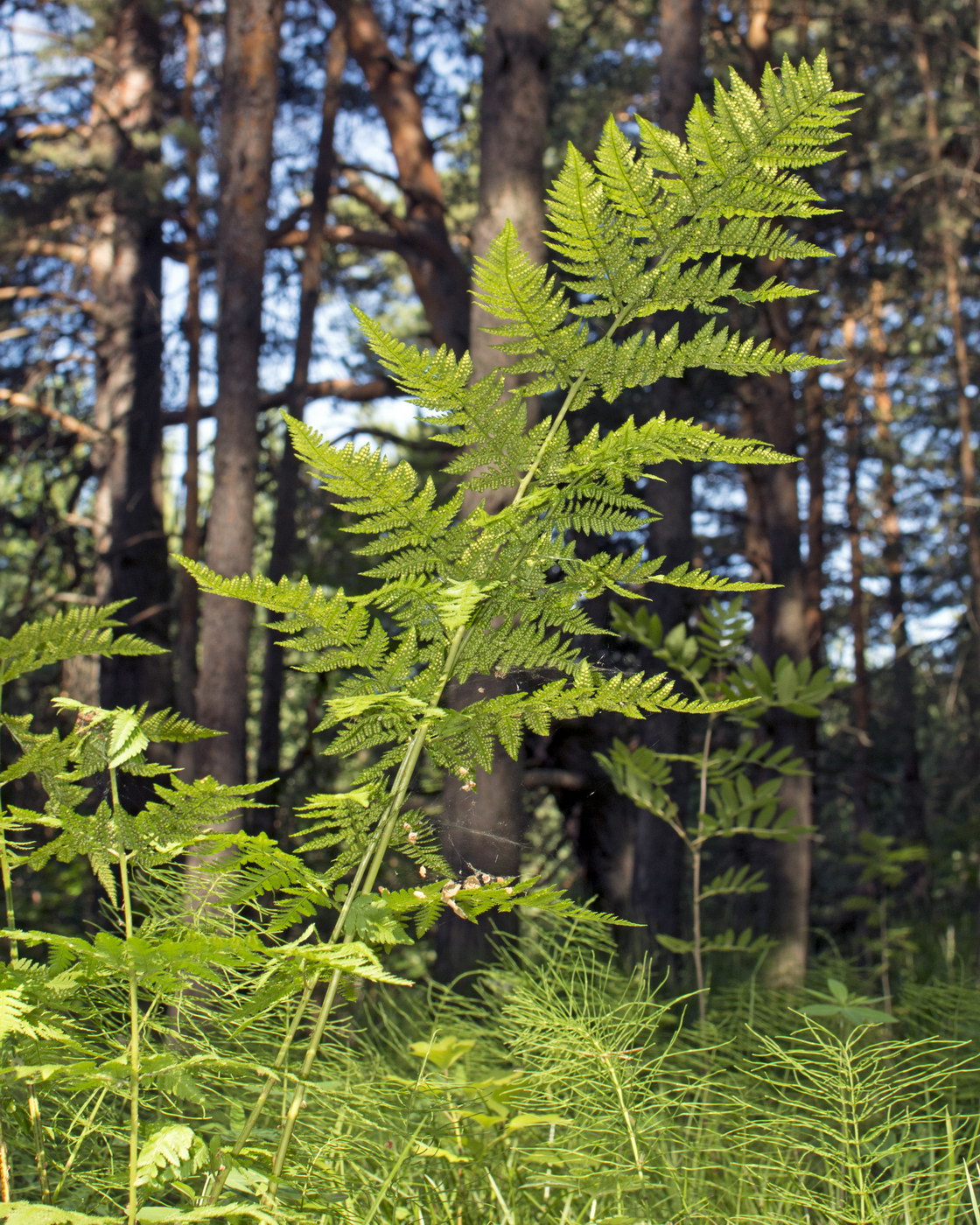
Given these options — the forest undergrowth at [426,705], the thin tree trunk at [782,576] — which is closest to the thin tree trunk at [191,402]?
the thin tree trunk at [782,576]

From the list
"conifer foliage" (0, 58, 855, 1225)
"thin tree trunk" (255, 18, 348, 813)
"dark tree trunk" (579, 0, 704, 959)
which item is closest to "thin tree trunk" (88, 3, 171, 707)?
"thin tree trunk" (255, 18, 348, 813)

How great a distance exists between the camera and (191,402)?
400 inches

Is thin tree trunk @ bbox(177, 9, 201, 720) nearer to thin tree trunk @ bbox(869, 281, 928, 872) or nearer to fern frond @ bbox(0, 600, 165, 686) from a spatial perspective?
fern frond @ bbox(0, 600, 165, 686)

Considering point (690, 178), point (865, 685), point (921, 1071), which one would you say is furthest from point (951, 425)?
point (690, 178)

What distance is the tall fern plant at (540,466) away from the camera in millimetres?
1110

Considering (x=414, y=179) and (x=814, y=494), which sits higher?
(x=414, y=179)

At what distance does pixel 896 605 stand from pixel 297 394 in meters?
11.6

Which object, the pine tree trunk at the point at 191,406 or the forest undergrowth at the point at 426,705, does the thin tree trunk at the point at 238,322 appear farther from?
the forest undergrowth at the point at 426,705

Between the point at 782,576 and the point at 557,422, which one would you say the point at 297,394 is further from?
the point at 557,422

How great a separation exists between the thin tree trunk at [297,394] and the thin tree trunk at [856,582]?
689 cm

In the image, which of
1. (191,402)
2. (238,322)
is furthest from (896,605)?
(238,322)

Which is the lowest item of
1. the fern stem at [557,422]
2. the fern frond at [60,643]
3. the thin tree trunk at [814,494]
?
the fern frond at [60,643]

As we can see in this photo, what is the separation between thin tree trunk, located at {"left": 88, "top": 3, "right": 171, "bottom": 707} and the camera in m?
9.96

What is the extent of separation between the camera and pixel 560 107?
12.3 metres
